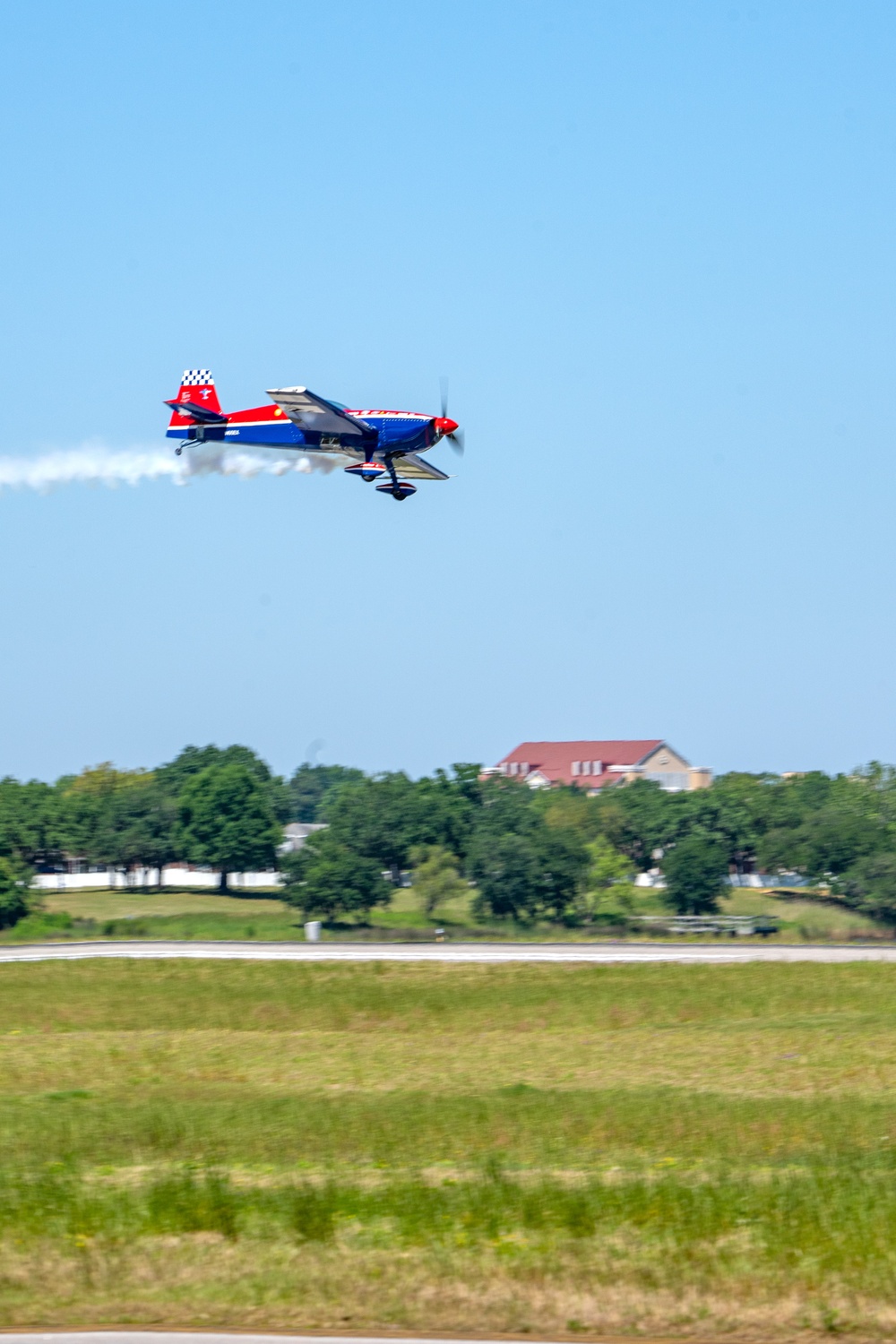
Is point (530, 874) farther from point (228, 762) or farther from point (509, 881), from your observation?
point (228, 762)

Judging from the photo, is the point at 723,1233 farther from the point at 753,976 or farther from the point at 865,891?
the point at 865,891

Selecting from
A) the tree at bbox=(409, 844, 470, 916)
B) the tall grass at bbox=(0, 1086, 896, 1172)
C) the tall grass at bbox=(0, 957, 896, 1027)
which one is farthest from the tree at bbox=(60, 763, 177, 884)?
the tall grass at bbox=(0, 1086, 896, 1172)

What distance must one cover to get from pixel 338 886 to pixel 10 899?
20606 millimetres

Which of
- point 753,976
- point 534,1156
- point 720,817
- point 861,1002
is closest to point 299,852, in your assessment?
point 720,817

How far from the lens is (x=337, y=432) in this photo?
42.1 metres

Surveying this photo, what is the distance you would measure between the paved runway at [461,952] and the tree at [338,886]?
3077 centimetres

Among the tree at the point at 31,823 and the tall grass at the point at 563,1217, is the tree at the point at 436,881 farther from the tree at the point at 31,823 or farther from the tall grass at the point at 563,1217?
the tall grass at the point at 563,1217

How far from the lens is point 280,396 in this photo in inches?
1566

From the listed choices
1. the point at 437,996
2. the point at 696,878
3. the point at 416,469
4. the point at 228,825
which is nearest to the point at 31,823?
the point at 228,825

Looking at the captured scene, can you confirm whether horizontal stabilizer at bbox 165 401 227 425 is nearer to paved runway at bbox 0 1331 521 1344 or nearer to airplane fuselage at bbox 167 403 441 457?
airplane fuselage at bbox 167 403 441 457

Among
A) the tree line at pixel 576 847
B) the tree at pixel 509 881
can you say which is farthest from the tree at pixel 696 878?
the tree at pixel 509 881

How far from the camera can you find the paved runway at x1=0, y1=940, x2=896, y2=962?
56.2 m

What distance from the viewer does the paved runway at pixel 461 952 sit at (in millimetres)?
56250

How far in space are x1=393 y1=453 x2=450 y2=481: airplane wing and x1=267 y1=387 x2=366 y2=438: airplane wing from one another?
1.74 meters
